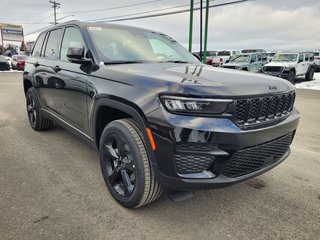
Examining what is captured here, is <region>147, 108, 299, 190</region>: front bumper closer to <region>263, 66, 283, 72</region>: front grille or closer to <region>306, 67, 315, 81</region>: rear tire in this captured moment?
<region>263, 66, 283, 72</region>: front grille

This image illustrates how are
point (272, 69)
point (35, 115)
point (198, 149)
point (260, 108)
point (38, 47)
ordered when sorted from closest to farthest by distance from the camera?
point (198, 149) < point (260, 108) < point (38, 47) < point (35, 115) < point (272, 69)

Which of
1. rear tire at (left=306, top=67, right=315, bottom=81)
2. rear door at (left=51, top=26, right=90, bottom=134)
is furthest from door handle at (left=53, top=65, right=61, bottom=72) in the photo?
rear tire at (left=306, top=67, right=315, bottom=81)

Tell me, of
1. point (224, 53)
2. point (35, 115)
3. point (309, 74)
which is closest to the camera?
point (35, 115)

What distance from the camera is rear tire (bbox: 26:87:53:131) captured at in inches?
200

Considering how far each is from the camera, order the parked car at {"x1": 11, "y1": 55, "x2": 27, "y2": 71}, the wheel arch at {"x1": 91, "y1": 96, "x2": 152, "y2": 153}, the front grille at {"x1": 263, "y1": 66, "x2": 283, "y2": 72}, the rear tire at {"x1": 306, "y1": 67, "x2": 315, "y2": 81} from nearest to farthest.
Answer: the wheel arch at {"x1": 91, "y1": 96, "x2": 152, "y2": 153}
the front grille at {"x1": 263, "y1": 66, "x2": 283, "y2": 72}
the rear tire at {"x1": 306, "y1": 67, "x2": 315, "y2": 81}
the parked car at {"x1": 11, "y1": 55, "x2": 27, "y2": 71}

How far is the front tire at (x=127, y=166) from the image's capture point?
245cm

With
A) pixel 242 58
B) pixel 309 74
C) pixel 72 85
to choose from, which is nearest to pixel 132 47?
pixel 72 85

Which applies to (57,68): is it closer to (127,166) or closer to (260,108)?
(127,166)

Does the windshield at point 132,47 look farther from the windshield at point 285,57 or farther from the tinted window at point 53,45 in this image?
the windshield at point 285,57

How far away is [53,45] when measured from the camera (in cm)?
439

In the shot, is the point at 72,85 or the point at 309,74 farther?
the point at 309,74

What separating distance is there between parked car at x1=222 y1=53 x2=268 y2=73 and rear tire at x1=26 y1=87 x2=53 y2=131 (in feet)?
45.7

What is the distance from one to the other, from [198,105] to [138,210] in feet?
4.09

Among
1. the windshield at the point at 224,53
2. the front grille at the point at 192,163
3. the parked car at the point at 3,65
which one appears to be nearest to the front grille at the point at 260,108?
the front grille at the point at 192,163
